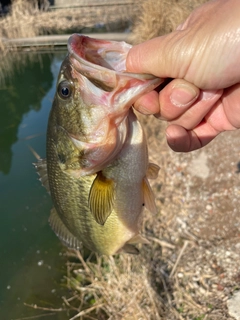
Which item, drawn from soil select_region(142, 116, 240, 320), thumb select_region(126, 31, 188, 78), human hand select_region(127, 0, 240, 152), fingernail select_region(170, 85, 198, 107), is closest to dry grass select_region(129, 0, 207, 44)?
soil select_region(142, 116, 240, 320)

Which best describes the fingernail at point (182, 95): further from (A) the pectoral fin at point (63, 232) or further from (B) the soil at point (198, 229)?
(B) the soil at point (198, 229)

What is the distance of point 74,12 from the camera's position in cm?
1662

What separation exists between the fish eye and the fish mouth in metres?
0.12

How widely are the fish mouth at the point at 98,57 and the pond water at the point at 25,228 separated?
347 cm

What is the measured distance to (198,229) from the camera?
13.9ft

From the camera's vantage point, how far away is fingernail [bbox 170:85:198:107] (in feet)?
5.31

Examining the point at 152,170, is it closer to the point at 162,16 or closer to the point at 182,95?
the point at 182,95

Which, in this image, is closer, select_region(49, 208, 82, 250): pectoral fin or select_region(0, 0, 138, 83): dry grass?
select_region(49, 208, 82, 250): pectoral fin

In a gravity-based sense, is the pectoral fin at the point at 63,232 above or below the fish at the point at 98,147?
below

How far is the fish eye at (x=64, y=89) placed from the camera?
156cm

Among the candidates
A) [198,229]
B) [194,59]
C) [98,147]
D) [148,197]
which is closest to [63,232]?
[148,197]

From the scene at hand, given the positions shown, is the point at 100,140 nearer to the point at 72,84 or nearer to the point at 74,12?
the point at 72,84

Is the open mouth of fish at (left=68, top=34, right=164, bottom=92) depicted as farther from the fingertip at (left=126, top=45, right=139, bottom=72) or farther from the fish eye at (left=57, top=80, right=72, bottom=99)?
the fish eye at (left=57, top=80, right=72, bottom=99)

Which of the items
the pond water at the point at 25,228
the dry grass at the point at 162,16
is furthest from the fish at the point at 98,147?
the dry grass at the point at 162,16
